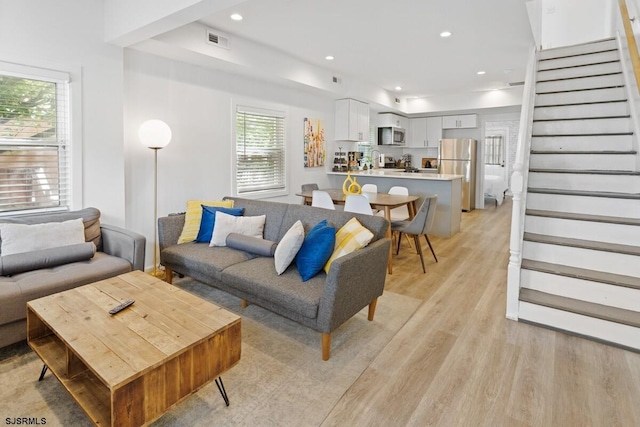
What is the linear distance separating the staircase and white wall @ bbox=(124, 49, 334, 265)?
12.0ft

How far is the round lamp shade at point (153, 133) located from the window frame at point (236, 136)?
133 cm

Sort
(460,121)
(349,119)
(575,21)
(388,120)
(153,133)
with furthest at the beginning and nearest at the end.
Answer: (460,121)
(388,120)
(349,119)
(575,21)
(153,133)

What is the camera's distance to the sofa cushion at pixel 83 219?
287 cm

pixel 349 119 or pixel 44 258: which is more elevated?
pixel 349 119

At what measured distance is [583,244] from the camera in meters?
2.92

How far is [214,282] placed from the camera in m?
2.98

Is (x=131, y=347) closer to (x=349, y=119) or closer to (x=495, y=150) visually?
(x=349, y=119)

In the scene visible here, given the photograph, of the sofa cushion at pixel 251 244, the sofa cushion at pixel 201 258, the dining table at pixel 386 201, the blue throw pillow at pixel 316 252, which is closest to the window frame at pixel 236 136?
the dining table at pixel 386 201

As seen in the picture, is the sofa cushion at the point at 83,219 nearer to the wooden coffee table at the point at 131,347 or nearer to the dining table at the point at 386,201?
the wooden coffee table at the point at 131,347

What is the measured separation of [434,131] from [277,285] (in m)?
7.75

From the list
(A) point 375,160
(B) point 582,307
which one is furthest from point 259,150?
(B) point 582,307

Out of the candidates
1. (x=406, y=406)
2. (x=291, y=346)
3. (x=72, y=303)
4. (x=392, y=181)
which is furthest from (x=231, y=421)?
(x=392, y=181)

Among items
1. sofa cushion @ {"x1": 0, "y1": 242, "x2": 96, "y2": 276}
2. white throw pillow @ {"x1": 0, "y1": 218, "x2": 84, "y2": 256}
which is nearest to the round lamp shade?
white throw pillow @ {"x1": 0, "y1": 218, "x2": 84, "y2": 256}

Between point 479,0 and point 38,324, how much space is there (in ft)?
14.2
